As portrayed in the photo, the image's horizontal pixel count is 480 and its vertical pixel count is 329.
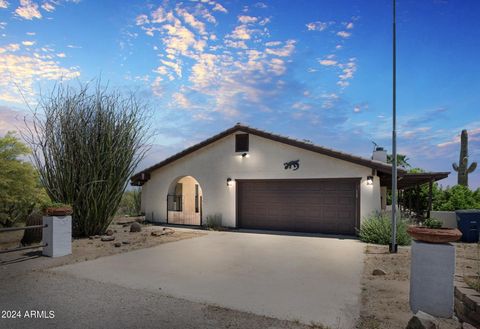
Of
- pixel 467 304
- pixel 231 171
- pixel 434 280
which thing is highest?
pixel 231 171

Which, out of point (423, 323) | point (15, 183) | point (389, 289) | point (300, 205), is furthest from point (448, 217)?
point (15, 183)

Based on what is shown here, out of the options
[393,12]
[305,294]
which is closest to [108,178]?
[305,294]

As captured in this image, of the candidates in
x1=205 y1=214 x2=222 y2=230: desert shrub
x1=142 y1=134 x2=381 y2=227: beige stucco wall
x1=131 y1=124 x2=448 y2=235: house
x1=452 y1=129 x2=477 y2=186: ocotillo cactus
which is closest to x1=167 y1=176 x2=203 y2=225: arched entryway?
x1=131 y1=124 x2=448 y2=235: house

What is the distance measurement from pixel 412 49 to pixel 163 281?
34.4ft

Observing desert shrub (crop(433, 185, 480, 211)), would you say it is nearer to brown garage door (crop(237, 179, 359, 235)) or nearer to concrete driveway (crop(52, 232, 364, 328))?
brown garage door (crop(237, 179, 359, 235))

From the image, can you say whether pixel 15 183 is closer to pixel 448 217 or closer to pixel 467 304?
pixel 467 304

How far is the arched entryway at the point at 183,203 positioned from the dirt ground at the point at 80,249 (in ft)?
13.0

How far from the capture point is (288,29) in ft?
34.9

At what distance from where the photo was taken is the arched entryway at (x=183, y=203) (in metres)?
18.0

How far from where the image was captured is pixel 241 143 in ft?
51.3

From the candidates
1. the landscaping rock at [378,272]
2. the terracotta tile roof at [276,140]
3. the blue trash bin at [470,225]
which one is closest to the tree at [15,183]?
the terracotta tile roof at [276,140]

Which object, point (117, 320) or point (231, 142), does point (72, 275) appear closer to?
point (117, 320)

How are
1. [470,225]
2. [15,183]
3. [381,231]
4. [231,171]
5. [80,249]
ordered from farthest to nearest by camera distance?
[231,171] → [15,183] → [470,225] → [381,231] → [80,249]

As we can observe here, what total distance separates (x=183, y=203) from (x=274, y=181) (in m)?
8.82
